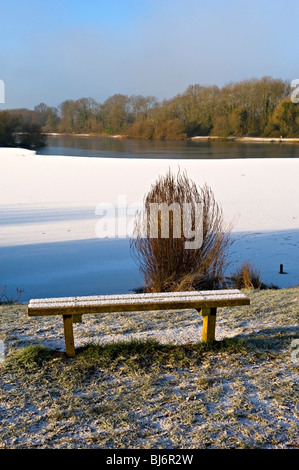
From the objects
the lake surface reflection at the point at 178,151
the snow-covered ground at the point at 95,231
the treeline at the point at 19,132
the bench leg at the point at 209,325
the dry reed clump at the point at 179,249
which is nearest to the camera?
the bench leg at the point at 209,325

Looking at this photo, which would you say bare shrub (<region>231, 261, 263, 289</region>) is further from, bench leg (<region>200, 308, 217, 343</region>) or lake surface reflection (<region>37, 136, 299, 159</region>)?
lake surface reflection (<region>37, 136, 299, 159</region>)

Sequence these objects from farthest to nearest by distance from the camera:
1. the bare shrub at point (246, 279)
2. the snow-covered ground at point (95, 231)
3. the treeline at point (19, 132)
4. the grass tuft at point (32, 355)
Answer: the treeline at point (19, 132), the snow-covered ground at point (95, 231), the bare shrub at point (246, 279), the grass tuft at point (32, 355)

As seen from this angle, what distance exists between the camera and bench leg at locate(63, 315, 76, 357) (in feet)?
11.5

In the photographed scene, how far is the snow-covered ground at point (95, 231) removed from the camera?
286 inches

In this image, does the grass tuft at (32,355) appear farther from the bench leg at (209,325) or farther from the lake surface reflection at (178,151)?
the lake surface reflection at (178,151)

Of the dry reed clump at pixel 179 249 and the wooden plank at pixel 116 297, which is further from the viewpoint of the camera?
the dry reed clump at pixel 179 249

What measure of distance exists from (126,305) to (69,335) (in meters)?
0.51

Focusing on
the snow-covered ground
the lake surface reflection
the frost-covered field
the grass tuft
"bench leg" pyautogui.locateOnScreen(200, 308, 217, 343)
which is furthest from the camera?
the lake surface reflection

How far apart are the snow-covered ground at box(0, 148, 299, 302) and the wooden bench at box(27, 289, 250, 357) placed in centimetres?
308

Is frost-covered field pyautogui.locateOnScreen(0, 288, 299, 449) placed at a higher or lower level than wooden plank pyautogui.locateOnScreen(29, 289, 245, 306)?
lower

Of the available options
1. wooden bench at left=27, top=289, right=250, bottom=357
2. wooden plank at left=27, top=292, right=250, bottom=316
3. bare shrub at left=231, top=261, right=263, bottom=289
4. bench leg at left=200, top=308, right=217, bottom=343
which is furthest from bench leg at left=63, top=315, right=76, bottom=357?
bare shrub at left=231, top=261, right=263, bottom=289

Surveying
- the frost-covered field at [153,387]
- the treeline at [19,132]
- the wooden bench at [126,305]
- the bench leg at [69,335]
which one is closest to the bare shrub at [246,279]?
the frost-covered field at [153,387]

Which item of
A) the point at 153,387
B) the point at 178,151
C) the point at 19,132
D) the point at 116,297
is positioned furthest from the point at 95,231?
the point at 19,132

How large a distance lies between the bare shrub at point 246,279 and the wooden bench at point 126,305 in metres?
3.17
